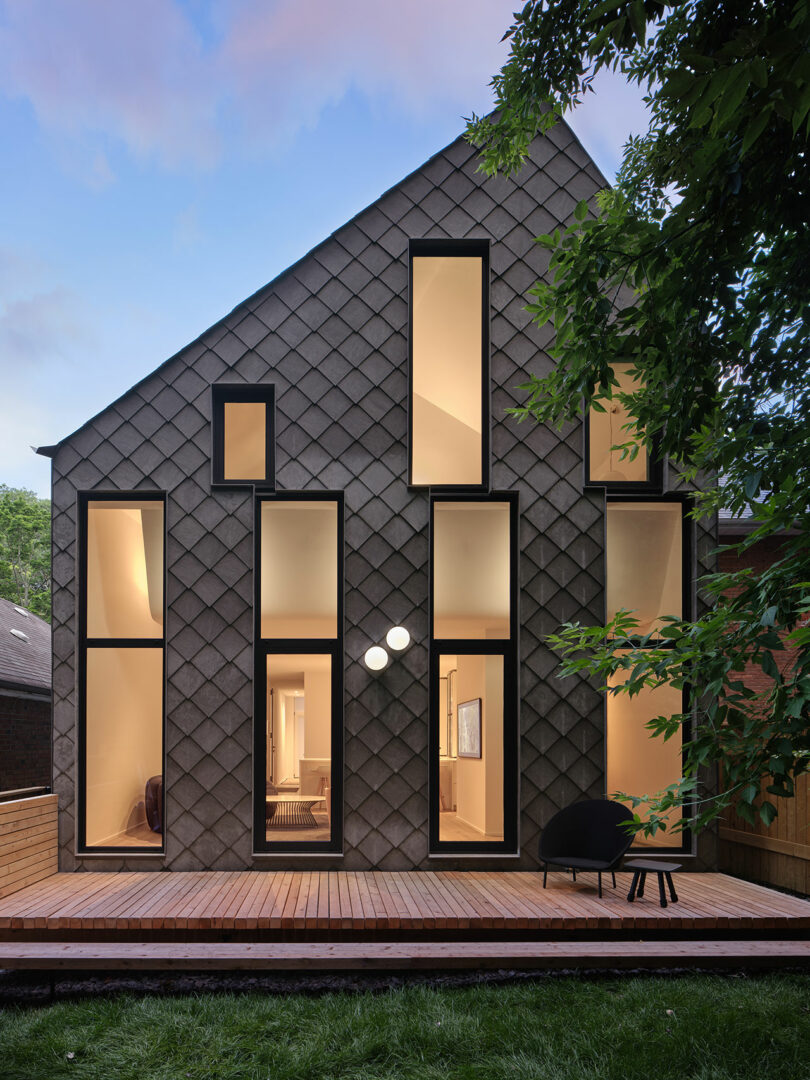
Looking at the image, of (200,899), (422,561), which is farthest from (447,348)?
(200,899)

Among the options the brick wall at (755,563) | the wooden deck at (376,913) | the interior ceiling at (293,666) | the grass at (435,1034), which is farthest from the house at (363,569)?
the grass at (435,1034)

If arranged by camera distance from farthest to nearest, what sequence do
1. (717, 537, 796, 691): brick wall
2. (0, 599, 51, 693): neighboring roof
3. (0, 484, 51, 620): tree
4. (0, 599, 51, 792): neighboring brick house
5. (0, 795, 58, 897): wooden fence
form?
(0, 484, 51, 620): tree → (0, 599, 51, 792): neighboring brick house → (0, 599, 51, 693): neighboring roof → (717, 537, 796, 691): brick wall → (0, 795, 58, 897): wooden fence

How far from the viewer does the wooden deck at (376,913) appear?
566cm

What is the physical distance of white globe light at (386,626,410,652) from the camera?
24.5 ft

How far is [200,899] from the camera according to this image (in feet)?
20.4

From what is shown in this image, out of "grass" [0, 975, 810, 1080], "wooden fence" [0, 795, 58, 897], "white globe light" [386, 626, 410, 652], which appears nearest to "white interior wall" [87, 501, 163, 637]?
"wooden fence" [0, 795, 58, 897]

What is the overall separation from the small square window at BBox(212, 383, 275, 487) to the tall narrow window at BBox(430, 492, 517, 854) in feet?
6.09

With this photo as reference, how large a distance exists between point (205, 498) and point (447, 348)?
2.93m

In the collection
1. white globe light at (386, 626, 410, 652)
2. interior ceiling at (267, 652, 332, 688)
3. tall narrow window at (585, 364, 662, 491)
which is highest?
tall narrow window at (585, 364, 662, 491)

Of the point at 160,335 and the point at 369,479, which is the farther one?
the point at 160,335

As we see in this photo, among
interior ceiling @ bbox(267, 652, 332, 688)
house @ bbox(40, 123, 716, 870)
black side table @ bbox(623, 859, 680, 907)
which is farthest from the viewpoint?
interior ceiling @ bbox(267, 652, 332, 688)

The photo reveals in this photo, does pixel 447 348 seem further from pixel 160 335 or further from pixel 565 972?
pixel 160 335

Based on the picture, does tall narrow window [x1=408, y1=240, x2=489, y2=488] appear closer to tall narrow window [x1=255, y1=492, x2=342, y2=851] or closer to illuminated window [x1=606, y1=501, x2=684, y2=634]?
tall narrow window [x1=255, y1=492, x2=342, y2=851]

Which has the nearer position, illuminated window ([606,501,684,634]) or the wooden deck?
the wooden deck
